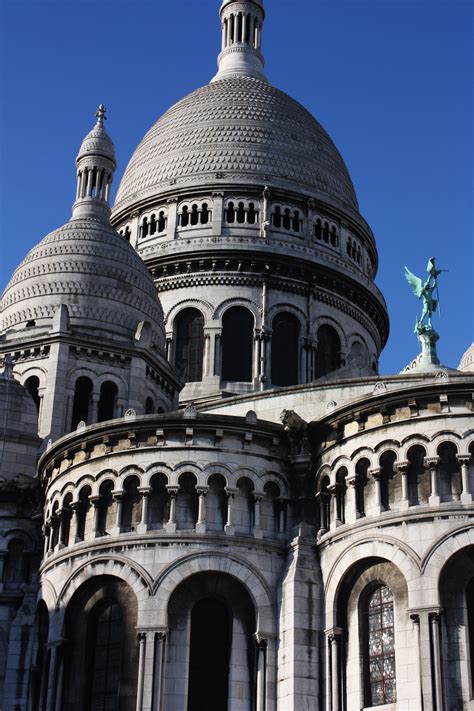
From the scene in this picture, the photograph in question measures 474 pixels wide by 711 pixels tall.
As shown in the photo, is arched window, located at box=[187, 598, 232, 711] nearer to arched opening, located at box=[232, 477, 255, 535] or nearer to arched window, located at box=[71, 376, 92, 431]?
arched opening, located at box=[232, 477, 255, 535]

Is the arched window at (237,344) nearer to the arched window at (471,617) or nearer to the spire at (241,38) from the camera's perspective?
the spire at (241,38)

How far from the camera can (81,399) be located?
46688 mm

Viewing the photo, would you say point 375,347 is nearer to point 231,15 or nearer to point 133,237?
point 133,237

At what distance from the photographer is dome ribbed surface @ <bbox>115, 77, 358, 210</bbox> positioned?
2345 inches

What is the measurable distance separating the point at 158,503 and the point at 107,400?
1253 cm

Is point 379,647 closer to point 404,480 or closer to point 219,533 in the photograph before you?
point 404,480

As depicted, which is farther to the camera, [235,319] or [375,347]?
[375,347]

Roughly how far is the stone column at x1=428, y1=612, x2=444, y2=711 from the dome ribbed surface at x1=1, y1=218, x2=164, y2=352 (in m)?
21.2

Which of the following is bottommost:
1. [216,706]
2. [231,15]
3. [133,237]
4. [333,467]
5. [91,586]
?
[216,706]

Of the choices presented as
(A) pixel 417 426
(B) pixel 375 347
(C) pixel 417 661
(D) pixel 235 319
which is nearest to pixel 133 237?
(D) pixel 235 319

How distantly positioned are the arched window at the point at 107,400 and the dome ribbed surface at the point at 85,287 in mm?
2182

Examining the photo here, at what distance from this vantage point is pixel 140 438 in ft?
117

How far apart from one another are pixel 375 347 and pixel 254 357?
362 inches

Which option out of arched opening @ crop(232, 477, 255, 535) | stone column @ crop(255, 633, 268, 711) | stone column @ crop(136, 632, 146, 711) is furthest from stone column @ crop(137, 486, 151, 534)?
stone column @ crop(255, 633, 268, 711)
